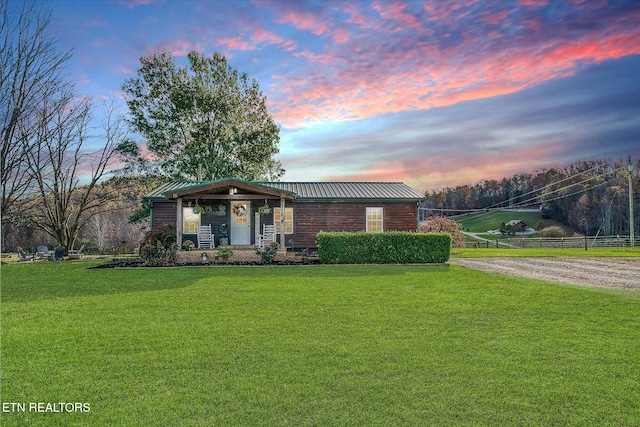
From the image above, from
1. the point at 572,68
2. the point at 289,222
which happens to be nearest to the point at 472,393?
the point at 289,222

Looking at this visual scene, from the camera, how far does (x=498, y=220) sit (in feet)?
265

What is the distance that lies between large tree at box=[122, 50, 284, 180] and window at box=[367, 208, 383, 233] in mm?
11686

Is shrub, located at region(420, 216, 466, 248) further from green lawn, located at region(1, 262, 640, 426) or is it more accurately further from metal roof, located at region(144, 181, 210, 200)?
green lawn, located at region(1, 262, 640, 426)

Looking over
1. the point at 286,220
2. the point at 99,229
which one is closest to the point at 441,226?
the point at 286,220

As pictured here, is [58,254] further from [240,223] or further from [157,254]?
[240,223]

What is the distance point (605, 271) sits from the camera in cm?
1410

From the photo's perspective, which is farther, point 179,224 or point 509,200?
point 509,200

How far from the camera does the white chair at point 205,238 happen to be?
19.4 metres

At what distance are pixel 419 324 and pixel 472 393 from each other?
2.60 m

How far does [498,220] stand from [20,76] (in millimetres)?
80217

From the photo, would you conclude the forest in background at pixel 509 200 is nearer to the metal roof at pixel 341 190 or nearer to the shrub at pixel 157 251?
the metal roof at pixel 341 190

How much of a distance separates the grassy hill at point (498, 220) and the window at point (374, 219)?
55.7m

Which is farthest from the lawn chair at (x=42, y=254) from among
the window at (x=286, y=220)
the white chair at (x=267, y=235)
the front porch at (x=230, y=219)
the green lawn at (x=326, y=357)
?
the green lawn at (x=326, y=357)

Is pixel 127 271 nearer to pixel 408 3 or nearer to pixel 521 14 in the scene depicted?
pixel 408 3
